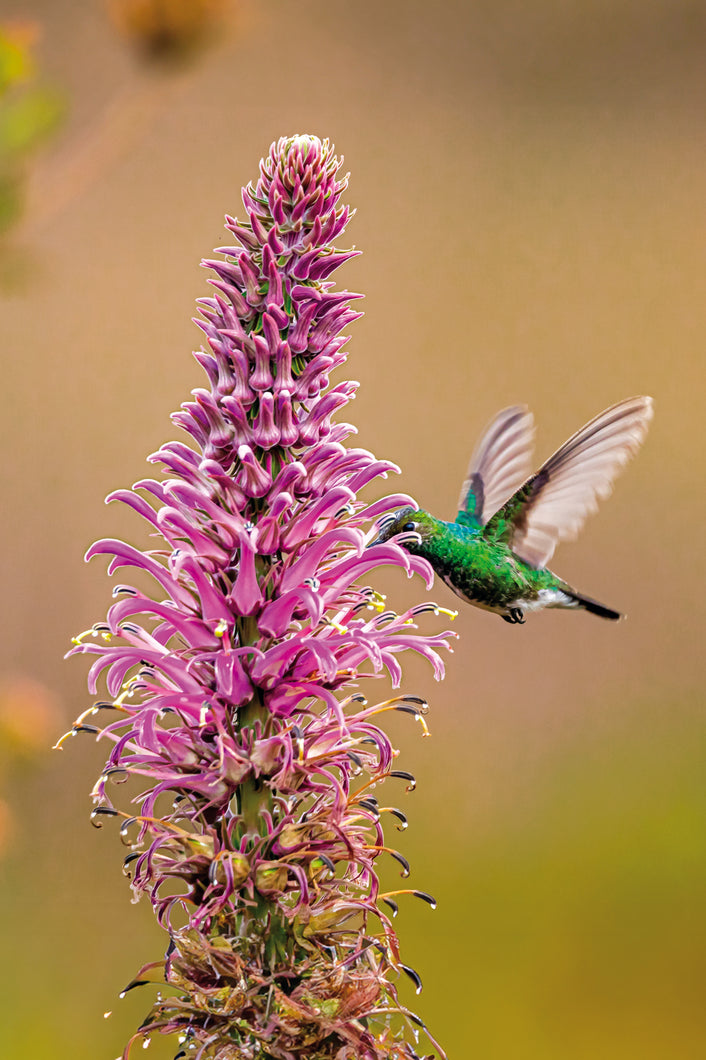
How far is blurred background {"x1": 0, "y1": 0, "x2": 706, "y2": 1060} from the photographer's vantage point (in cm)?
393

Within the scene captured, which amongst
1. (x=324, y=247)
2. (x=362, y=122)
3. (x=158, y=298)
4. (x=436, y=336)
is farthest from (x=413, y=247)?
(x=324, y=247)

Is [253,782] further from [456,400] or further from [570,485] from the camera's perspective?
[456,400]

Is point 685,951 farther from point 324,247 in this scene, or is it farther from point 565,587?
point 324,247

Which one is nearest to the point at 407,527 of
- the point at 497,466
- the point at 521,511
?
the point at 521,511

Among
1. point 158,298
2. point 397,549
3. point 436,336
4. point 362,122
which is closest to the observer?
point 397,549

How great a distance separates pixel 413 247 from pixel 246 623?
17.2 ft

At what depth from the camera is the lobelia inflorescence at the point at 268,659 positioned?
4.48 ft

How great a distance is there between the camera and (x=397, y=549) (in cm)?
149

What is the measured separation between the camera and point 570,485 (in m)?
2.32

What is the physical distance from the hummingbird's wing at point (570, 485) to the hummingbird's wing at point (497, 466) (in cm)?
16

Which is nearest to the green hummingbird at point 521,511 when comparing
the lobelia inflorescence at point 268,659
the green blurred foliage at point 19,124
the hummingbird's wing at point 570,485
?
the hummingbird's wing at point 570,485

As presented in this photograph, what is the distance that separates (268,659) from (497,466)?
1301 mm

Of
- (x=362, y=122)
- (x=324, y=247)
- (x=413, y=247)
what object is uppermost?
(x=362, y=122)

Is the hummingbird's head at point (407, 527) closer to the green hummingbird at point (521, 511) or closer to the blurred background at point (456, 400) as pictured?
the green hummingbird at point (521, 511)
